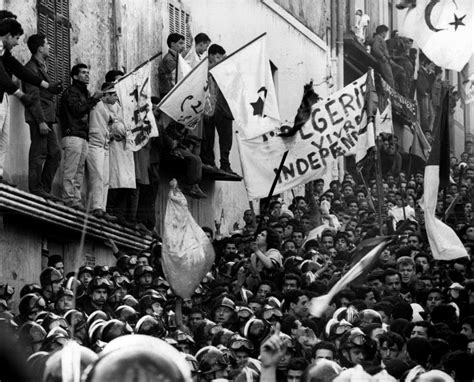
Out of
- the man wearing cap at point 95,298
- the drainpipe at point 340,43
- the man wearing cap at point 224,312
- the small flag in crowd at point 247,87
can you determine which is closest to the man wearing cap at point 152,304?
the man wearing cap at point 95,298

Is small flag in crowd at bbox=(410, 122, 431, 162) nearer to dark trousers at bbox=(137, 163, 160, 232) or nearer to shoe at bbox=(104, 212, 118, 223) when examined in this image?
dark trousers at bbox=(137, 163, 160, 232)

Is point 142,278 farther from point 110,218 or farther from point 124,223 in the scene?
point 124,223

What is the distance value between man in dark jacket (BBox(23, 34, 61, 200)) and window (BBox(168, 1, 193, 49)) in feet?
21.0

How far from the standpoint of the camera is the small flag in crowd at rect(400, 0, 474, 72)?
2061 cm

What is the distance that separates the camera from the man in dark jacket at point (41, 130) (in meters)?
18.7

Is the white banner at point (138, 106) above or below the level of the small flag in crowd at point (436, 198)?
above

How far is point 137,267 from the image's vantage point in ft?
57.7

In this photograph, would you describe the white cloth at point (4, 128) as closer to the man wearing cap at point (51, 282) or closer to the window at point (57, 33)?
the man wearing cap at point (51, 282)

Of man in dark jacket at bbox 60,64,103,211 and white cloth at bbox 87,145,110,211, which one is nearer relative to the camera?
man in dark jacket at bbox 60,64,103,211

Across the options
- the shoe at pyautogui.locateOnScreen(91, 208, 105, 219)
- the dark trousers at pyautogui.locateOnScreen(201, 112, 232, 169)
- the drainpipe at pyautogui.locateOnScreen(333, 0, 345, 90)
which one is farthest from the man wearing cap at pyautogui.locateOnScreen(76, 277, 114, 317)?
the drainpipe at pyautogui.locateOnScreen(333, 0, 345, 90)

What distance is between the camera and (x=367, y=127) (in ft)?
72.3

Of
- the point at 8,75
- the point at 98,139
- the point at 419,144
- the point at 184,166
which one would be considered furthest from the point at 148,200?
the point at 419,144

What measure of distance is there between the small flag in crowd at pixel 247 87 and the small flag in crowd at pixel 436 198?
125 inches

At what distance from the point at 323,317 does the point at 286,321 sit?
0.51 meters
